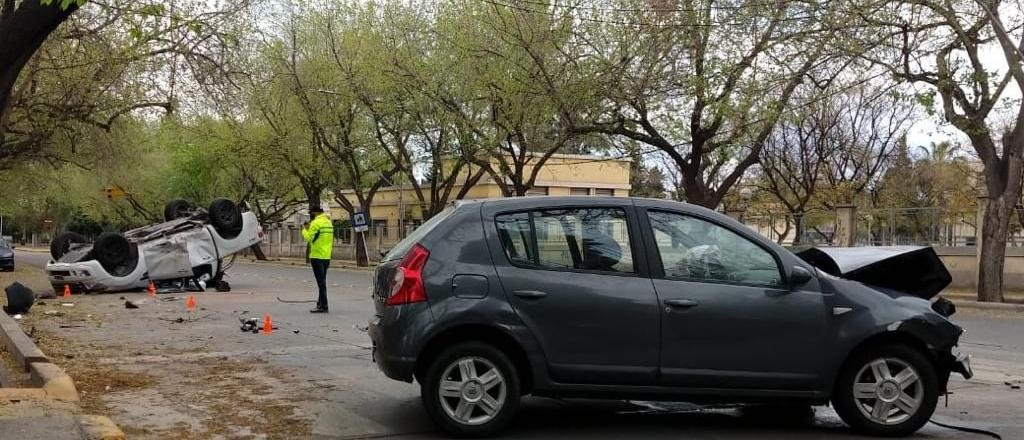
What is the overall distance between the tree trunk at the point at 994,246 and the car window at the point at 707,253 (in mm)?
17811

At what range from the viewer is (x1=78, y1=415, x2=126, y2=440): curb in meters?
5.24

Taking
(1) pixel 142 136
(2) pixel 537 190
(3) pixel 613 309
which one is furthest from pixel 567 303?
(2) pixel 537 190

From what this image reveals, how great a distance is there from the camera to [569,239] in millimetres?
5934

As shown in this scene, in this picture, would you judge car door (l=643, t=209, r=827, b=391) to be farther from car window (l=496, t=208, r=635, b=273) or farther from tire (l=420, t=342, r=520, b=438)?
tire (l=420, t=342, r=520, b=438)

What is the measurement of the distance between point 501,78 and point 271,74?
11.8 metres

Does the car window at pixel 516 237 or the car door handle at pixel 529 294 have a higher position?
the car window at pixel 516 237

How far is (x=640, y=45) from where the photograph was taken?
21.5m

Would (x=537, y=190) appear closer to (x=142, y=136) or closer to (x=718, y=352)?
(x=142, y=136)

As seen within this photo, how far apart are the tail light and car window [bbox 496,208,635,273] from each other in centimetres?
57

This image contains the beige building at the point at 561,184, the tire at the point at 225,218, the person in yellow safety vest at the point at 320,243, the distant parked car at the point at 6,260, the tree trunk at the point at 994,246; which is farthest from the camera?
the beige building at the point at 561,184

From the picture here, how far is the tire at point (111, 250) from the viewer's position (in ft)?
59.6

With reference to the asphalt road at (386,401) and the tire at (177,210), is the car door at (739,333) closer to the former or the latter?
the asphalt road at (386,401)

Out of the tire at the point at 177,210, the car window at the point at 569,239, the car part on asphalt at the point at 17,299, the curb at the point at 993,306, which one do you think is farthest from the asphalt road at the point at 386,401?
the tire at the point at 177,210

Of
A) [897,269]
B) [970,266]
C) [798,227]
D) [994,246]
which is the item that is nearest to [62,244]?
[897,269]
